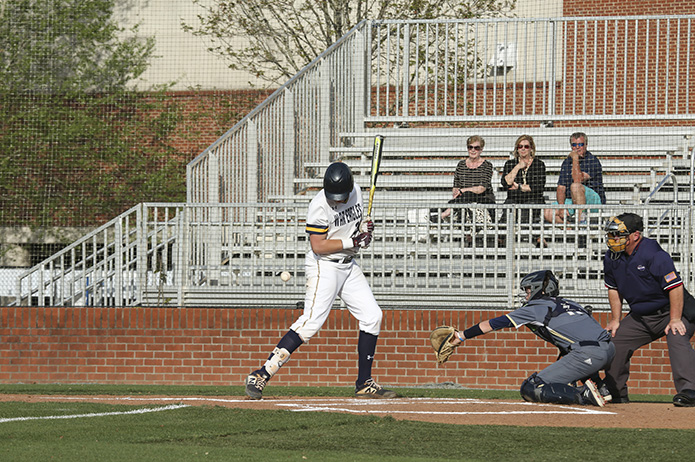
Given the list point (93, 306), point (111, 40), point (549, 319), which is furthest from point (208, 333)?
point (111, 40)

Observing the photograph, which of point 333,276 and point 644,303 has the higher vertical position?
point 333,276

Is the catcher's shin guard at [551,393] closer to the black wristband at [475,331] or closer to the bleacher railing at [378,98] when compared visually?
the black wristband at [475,331]

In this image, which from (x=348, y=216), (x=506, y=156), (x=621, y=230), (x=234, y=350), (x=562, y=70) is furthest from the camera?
(x=562, y=70)

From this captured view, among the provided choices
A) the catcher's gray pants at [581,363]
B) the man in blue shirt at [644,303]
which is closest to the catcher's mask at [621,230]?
the man in blue shirt at [644,303]

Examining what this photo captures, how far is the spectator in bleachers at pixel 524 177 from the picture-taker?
1245 cm

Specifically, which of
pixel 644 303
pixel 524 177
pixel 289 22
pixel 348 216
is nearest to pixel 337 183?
pixel 348 216

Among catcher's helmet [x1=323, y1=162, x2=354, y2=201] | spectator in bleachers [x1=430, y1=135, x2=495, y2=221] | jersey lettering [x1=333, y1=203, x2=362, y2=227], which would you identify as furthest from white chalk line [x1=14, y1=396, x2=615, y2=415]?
spectator in bleachers [x1=430, y1=135, x2=495, y2=221]

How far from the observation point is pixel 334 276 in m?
8.74

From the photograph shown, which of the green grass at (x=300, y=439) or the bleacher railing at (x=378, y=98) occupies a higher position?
the bleacher railing at (x=378, y=98)

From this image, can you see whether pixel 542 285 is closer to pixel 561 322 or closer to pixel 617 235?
pixel 561 322

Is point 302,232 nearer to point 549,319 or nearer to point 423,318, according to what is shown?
point 423,318

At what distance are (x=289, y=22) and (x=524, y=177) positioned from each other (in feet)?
35.6

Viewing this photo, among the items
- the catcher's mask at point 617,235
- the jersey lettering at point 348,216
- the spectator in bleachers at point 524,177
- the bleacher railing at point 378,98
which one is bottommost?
the catcher's mask at point 617,235

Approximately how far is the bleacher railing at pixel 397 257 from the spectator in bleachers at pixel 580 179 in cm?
42
